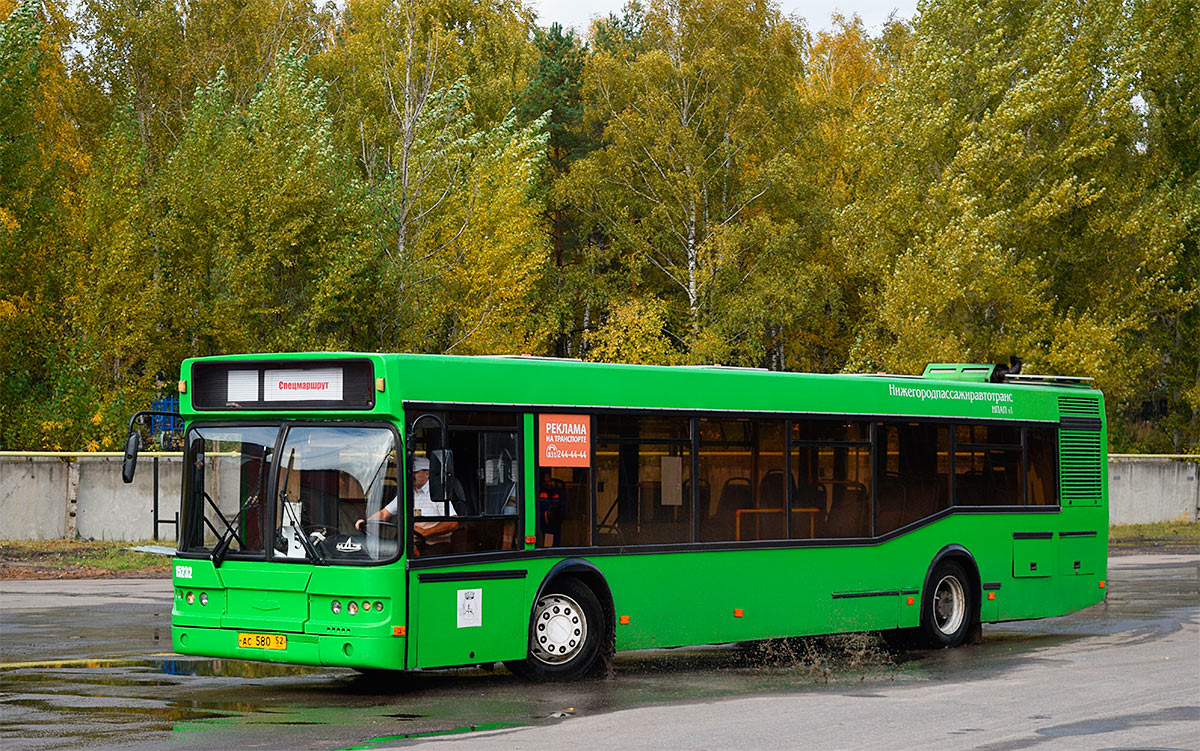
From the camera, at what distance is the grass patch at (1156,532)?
123 feet

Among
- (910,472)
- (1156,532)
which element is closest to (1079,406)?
(910,472)

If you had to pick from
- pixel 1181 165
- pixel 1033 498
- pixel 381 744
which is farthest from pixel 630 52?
pixel 381 744

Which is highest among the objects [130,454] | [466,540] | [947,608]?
[130,454]

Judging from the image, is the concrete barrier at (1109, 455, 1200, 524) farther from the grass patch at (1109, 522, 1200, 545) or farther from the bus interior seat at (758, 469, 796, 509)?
the bus interior seat at (758, 469, 796, 509)

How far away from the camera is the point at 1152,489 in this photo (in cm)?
4175

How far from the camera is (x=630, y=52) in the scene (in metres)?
58.7

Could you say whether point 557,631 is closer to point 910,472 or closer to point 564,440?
point 564,440

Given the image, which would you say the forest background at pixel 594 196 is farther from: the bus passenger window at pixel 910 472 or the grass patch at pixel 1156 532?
the bus passenger window at pixel 910 472

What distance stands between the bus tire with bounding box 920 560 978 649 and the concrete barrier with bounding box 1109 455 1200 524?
2488 cm

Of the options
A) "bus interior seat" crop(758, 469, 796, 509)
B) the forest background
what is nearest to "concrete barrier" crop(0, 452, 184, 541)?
the forest background

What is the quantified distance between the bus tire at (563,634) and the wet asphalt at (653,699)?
0.76ft

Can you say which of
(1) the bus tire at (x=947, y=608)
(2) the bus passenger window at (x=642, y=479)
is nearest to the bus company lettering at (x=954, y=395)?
(1) the bus tire at (x=947, y=608)

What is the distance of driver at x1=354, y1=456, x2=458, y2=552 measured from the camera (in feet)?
39.5

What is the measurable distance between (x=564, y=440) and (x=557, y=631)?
5.14 ft
